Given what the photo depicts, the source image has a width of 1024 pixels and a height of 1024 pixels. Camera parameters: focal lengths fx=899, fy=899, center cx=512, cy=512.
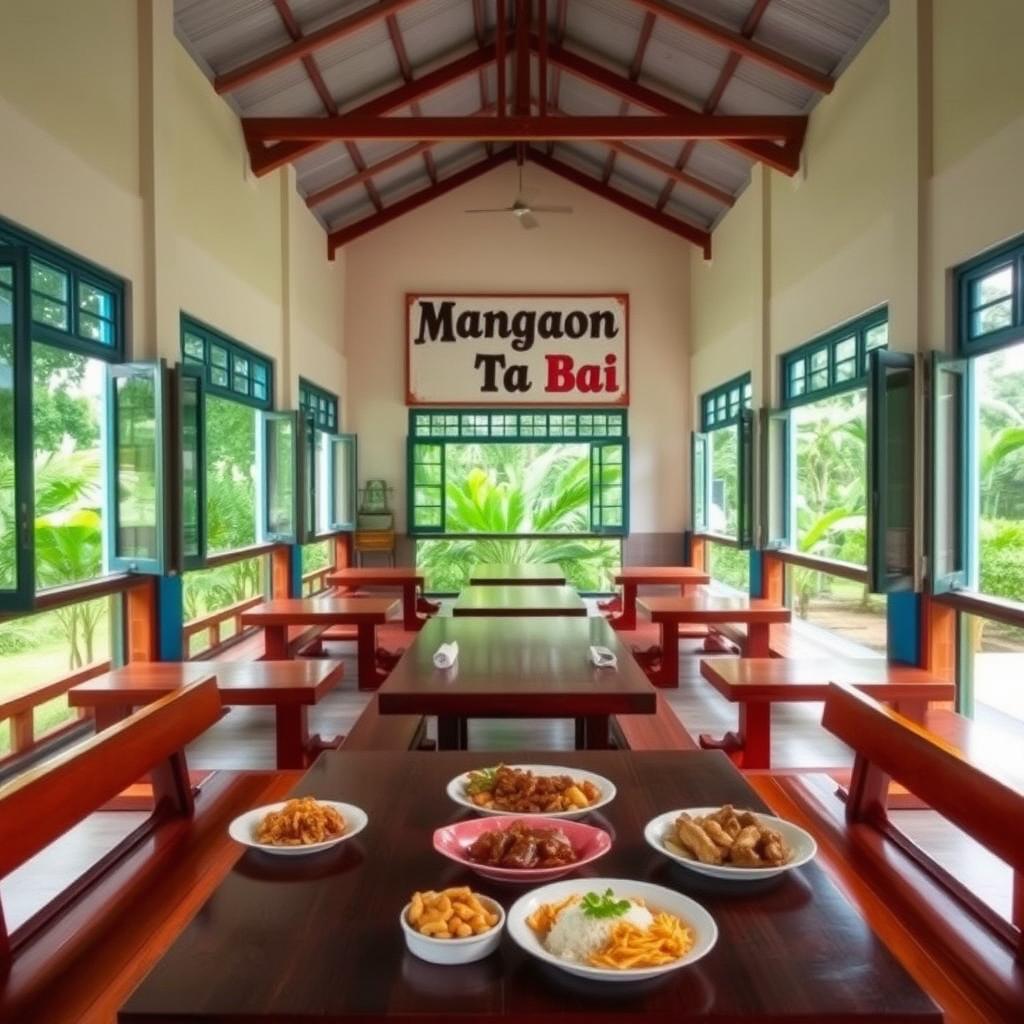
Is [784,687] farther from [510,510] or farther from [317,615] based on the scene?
[510,510]

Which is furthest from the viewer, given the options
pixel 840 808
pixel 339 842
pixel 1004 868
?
pixel 1004 868

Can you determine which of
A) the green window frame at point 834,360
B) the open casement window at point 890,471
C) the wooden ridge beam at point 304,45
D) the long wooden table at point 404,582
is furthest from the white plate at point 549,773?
the wooden ridge beam at point 304,45

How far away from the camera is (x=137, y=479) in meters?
4.98

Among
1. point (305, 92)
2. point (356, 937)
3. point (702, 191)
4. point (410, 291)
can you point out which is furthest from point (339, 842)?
point (410, 291)

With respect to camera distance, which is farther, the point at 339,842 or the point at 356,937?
the point at 339,842

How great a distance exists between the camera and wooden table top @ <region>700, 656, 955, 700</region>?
3.89 meters

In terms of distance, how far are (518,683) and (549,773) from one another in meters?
1.03

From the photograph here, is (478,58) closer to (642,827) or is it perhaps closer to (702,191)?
(702,191)

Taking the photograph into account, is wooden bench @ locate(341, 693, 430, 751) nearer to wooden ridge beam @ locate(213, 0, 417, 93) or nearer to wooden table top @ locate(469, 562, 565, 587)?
wooden table top @ locate(469, 562, 565, 587)

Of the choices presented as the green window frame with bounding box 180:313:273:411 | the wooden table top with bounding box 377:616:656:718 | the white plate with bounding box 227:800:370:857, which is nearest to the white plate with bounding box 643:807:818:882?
the white plate with bounding box 227:800:370:857

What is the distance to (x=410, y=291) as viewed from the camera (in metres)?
10.5

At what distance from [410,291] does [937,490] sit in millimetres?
7139

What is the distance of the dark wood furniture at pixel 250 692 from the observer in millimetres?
3855

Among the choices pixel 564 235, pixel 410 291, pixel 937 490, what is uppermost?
pixel 564 235
